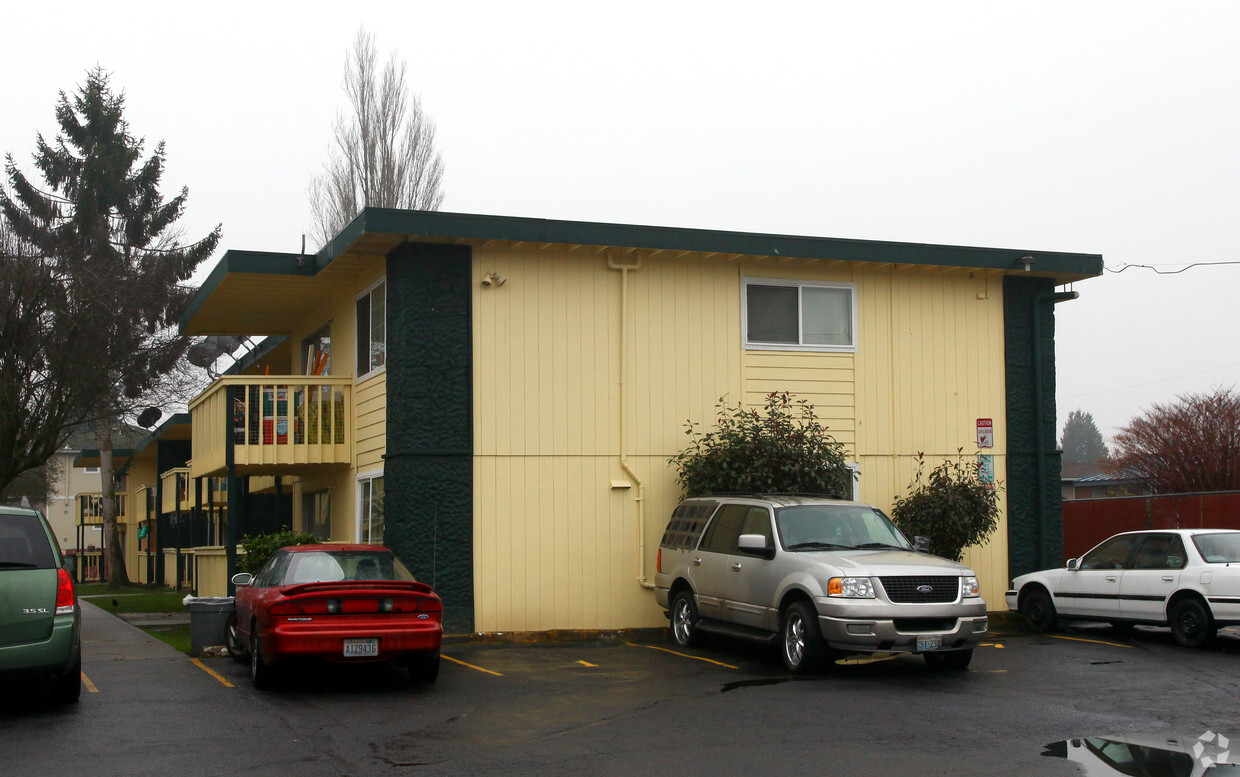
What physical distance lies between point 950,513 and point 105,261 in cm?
2205

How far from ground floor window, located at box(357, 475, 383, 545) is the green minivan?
6.82 m

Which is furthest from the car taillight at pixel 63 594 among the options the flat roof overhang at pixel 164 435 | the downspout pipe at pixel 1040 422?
the flat roof overhang at pixel 164 435

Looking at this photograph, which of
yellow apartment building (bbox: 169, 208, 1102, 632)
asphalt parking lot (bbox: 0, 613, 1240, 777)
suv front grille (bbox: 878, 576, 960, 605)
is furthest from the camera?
yellow apartment building (bbox: 169, 208, 1102, 632)

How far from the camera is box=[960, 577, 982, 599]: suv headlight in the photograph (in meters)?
12.3

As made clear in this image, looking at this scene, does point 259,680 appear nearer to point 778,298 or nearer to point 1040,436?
point 778,298

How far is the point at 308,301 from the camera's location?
21125 millimetres

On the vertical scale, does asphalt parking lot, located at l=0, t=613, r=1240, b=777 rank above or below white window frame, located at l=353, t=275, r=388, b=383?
below

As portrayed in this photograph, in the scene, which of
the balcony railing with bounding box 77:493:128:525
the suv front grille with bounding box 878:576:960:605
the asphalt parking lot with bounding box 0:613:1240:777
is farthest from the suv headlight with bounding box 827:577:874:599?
the balcony railing with bounding box 77:493:128:525

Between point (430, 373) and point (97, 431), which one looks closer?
point (430, 373)

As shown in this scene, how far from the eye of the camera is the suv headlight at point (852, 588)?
11.9 metres

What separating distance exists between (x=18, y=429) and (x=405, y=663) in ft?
44.6

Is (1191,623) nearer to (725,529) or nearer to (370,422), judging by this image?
(725,529)

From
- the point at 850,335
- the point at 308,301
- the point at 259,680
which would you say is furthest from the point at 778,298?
the point at 259,680

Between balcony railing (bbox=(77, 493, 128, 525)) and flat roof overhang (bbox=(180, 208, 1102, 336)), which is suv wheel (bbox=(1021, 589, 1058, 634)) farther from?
balcony railing (bbox=(77, 493, 128, 525))
